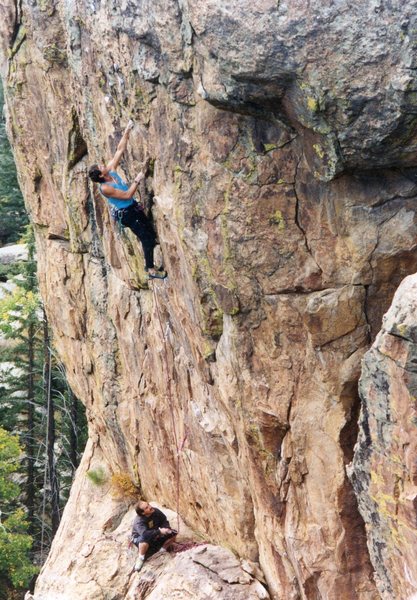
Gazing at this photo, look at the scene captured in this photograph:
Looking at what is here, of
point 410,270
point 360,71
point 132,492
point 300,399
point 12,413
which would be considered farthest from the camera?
point 12,413

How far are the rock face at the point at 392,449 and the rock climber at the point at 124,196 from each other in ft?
15.2

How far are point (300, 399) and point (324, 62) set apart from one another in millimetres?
4252

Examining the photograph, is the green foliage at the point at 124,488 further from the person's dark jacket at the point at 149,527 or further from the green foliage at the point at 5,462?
the green foliage at the point at 5,462

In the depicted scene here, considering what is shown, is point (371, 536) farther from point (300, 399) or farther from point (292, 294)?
point (292, 294)

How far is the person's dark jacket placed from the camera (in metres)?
13.2

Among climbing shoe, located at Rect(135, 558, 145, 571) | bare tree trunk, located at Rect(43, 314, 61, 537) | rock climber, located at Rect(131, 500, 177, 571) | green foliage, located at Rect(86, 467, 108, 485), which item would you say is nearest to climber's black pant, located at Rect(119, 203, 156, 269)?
rock climber, located at Rect(131, 500, 177, 571)

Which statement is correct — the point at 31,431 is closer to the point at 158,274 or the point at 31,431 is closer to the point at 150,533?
the point at 150,533

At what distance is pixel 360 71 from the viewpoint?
760cm

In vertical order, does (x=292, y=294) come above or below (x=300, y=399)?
above

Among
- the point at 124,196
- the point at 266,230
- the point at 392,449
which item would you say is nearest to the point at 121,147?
the point at 124,196

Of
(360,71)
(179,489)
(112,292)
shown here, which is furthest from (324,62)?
(179,489)

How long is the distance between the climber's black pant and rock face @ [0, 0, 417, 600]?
1.22 ft

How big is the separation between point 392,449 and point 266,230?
10.2 feet

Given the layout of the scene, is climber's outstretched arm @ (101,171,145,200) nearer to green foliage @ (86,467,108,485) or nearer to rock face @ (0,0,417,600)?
rock face @ (0,0,417,600)
